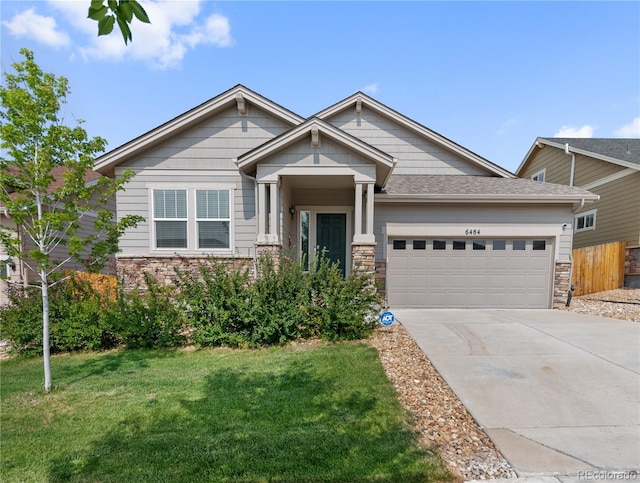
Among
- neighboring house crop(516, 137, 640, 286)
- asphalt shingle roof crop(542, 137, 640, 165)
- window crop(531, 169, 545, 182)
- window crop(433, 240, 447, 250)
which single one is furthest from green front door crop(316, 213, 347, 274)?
window crop(531, 169, 545, 182)

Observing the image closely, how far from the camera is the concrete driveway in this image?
2.66 metres

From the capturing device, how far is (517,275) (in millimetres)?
8969

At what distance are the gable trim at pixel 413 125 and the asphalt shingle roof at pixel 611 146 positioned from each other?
6.29m

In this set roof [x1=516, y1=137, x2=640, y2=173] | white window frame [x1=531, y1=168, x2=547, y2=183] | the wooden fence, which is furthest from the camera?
white window frame [x1=531, y1=168, x2=547, y2=183]

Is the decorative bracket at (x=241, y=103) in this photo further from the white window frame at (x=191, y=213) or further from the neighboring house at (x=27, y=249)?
the neighboring house at (x=27, y=249)

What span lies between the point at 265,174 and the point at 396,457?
6.47m

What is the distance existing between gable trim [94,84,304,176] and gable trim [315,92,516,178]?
8.32 feet

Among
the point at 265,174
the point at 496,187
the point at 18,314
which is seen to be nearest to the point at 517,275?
the point at 496,187

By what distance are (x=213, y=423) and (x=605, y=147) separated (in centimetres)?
1916

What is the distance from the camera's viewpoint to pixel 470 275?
8922mm

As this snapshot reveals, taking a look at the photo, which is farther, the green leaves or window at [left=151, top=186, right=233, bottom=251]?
window at [left=151, top=186, right=233, bottom=251]

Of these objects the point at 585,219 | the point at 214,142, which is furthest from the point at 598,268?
the point at 214,142

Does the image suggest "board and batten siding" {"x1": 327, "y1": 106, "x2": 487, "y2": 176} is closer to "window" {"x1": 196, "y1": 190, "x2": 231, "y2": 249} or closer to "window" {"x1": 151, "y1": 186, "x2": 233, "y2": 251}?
"window" {"x1": 196, "y1": 190, "x2": 231, "y2": 249}

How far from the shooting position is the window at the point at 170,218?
8.52 metres
